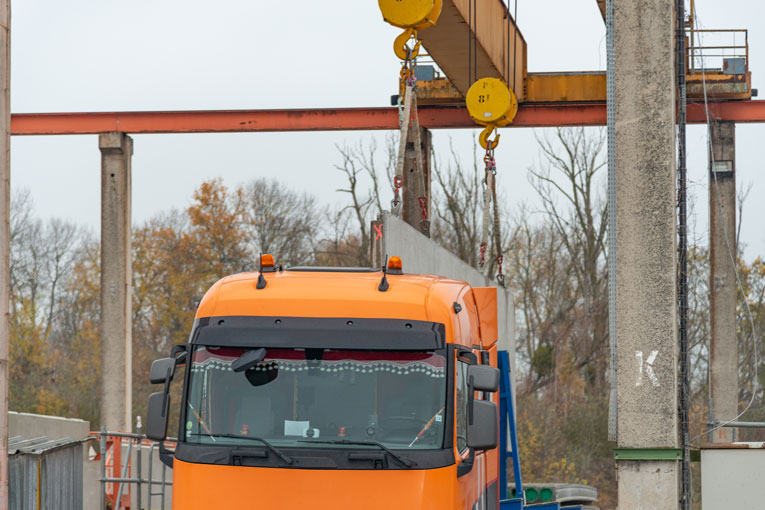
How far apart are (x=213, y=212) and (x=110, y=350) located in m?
26.3

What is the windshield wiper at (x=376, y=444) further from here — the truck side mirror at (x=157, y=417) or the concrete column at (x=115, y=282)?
the concrete column at (x=115, y=282)

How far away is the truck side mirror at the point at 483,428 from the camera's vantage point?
23.7 feet

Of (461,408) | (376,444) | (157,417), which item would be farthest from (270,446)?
(461,408)

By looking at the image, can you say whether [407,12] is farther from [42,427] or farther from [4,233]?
[42,427]

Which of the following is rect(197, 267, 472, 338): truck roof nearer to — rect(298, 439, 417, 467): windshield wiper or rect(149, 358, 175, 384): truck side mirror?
rect(149, 358, 175, 384): truck side mirror

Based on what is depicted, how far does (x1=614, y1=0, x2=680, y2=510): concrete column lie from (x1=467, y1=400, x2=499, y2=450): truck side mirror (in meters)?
4.10

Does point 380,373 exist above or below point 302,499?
above

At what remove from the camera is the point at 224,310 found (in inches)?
300

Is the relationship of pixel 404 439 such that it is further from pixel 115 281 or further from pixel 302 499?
pixel 115 281

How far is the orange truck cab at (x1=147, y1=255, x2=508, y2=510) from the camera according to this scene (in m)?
6.99

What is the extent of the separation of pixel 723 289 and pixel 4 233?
21665 millimetres

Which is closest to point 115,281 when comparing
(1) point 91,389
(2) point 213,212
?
(1) point 91,389

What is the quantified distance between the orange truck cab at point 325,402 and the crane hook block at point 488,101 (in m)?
11.8

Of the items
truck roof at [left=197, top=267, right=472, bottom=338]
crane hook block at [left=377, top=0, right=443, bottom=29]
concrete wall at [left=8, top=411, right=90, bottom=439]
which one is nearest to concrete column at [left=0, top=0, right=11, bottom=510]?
truck roof at [left=197, top=267, right=472, bottom=338]
